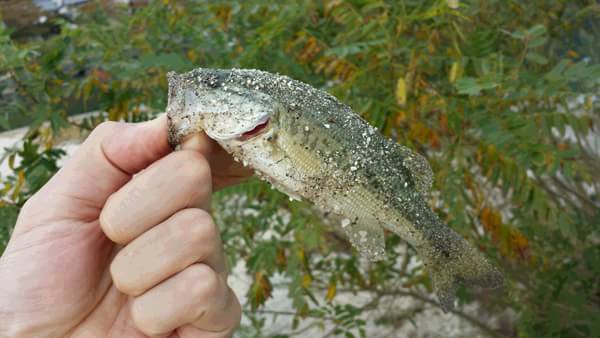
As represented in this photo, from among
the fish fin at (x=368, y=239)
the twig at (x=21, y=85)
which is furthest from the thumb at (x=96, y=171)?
the twig at (x=21, y=85)

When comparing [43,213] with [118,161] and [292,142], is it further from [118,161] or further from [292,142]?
[292,142]

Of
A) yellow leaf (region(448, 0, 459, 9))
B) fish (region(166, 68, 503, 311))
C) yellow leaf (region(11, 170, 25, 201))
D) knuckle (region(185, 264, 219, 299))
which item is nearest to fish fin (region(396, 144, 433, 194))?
fish (region(166, 68, 503, 311))

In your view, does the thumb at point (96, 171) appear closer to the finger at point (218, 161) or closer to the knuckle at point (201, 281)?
the finger at point (218, 161)

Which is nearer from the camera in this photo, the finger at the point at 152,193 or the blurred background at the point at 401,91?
the finger at the point at 152,193

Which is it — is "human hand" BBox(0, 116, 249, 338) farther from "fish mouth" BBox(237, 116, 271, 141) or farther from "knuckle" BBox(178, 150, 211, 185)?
"fish mouth" BBox(237, 116, 271, 141)

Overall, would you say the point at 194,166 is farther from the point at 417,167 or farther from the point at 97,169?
the point at 417,167

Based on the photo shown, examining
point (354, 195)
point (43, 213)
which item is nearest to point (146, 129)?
point (43, 213)
